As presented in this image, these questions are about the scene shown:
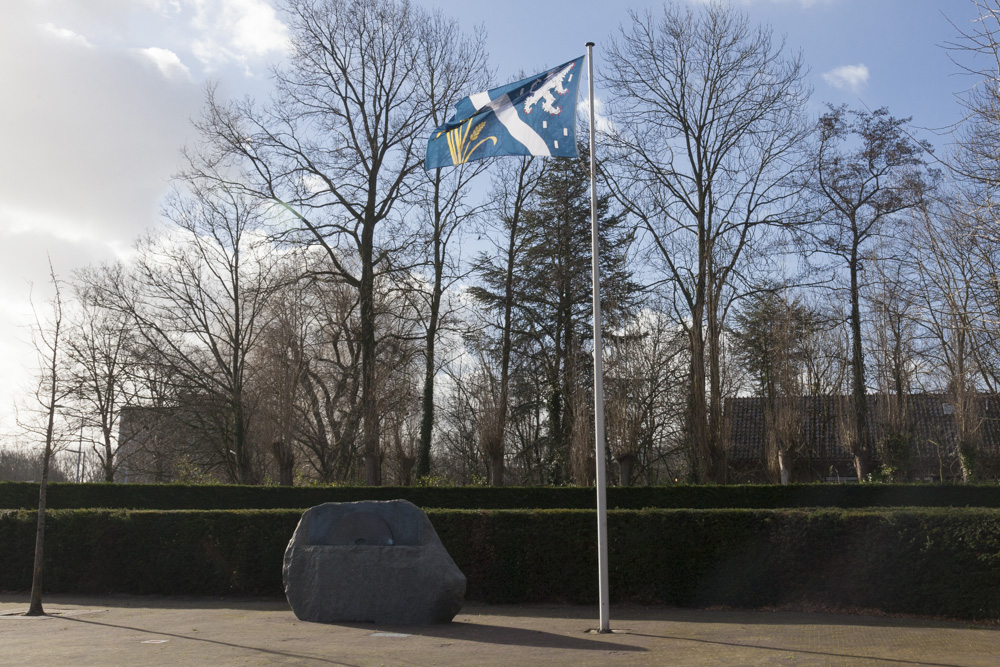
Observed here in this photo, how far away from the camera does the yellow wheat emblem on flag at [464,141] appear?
11.5 metres

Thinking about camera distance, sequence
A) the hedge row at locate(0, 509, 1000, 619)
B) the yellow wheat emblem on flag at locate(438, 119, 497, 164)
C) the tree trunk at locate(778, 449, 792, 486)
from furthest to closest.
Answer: the tree trunk at locate(778, 449, 792, 486), the yellow wheat emblem on flag at locate(438, 119, 497, 164), the hedge row at locate(0, 509, 1000, 619)

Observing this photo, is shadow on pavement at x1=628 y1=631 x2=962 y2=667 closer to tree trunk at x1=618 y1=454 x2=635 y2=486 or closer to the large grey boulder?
the large grey boulder

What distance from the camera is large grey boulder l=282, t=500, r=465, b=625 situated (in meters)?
10.7

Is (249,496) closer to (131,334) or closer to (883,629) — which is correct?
(131,334)

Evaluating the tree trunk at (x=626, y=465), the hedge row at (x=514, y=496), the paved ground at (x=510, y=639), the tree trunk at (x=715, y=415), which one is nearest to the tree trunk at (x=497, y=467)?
the hedge row at (x=514, y=496)

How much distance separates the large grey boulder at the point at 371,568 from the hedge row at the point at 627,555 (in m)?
2.62

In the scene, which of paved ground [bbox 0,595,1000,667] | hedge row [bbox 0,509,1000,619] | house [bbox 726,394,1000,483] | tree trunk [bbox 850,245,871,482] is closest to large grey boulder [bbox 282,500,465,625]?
paved ground [bbox 0,595,1000,667]

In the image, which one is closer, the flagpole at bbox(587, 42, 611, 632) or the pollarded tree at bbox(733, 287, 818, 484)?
the flagpole at bbox(587, 42, 611, 632)

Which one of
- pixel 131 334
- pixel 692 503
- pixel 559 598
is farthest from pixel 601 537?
pixel 131 334

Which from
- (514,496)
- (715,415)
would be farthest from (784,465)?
(514,496)

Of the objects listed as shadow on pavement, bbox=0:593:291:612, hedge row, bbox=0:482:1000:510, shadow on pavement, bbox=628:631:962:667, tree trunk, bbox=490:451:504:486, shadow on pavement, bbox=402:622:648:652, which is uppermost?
tree trunk, bbox=490:451:504:486

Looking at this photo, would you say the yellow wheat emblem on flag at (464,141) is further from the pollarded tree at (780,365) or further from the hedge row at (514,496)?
the pollarded tree at (780,365)

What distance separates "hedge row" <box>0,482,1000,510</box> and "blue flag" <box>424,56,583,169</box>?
9913 millimetres

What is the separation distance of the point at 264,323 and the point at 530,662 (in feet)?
74.4
